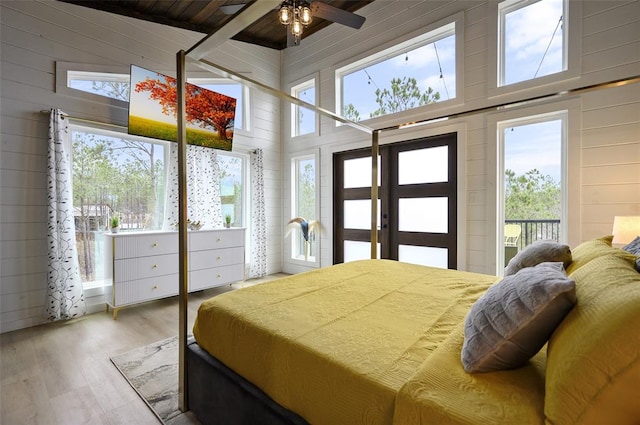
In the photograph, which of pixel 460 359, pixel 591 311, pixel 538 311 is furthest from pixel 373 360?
pixel 591 311

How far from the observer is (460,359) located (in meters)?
0.96

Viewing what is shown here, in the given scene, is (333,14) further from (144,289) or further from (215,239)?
(144,289)

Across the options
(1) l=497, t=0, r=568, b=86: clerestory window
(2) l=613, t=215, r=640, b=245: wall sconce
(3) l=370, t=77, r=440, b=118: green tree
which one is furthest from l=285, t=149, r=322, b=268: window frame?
(2) l=613, t=215, r=640, b=245: wall sconce

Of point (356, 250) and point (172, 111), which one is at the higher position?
point (172, 111)

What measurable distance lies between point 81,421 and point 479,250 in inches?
137

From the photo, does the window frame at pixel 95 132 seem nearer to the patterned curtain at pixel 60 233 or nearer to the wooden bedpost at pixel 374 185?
the patterned curtain at pixel 60 233

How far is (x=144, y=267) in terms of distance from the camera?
3.42 m

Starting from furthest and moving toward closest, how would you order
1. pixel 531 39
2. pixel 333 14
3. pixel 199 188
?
pixel 199 188, pixel 531 39, pixel 333 14

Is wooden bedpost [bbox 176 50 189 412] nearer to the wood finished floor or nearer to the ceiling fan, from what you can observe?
the wood finished floor

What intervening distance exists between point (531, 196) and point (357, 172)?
2213mm

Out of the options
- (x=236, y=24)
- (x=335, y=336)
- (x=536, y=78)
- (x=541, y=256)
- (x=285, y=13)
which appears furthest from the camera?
(x=536, y=78)

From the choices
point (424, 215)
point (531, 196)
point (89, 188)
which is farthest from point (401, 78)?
point (89, 188)

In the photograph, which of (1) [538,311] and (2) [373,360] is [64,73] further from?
(1) [538,311]

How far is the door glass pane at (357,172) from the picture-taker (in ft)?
14.7
